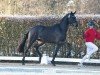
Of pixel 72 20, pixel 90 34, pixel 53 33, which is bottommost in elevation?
pixel 53 33

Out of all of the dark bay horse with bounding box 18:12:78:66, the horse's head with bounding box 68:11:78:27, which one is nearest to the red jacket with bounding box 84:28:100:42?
the horse's head with bounding box 68:11:78:27

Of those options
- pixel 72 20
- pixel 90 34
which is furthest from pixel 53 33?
pixel 90 34

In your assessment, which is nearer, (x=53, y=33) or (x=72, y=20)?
(x=72, y=20)

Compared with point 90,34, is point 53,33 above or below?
below

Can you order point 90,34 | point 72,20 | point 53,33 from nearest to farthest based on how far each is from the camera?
point 90,34 → point 72,20 → point 53,33

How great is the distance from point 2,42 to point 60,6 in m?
11.0

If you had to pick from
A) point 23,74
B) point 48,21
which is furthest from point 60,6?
point 23,74

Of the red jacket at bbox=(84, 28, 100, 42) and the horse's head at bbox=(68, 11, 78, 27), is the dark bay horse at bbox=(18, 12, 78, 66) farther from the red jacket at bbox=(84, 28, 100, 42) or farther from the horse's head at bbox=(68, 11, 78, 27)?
the red jacket at bbox=(84, 28, 100, 42)

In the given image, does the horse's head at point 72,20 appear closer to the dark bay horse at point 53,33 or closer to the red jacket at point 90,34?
the dark bay horse at point 53,33

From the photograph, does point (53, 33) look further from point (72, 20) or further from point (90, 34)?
point (90, 34)

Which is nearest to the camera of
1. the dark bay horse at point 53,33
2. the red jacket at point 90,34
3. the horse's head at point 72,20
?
the red jacket at point 90,34

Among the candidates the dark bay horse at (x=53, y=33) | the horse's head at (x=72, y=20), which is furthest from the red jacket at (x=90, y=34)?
the dark bay horse at (x=53, y=33)

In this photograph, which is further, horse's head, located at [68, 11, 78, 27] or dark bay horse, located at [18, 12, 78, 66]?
dark bay horse, located at [18, 12, 78, 66]

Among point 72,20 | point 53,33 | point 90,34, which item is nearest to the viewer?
point 90,34
